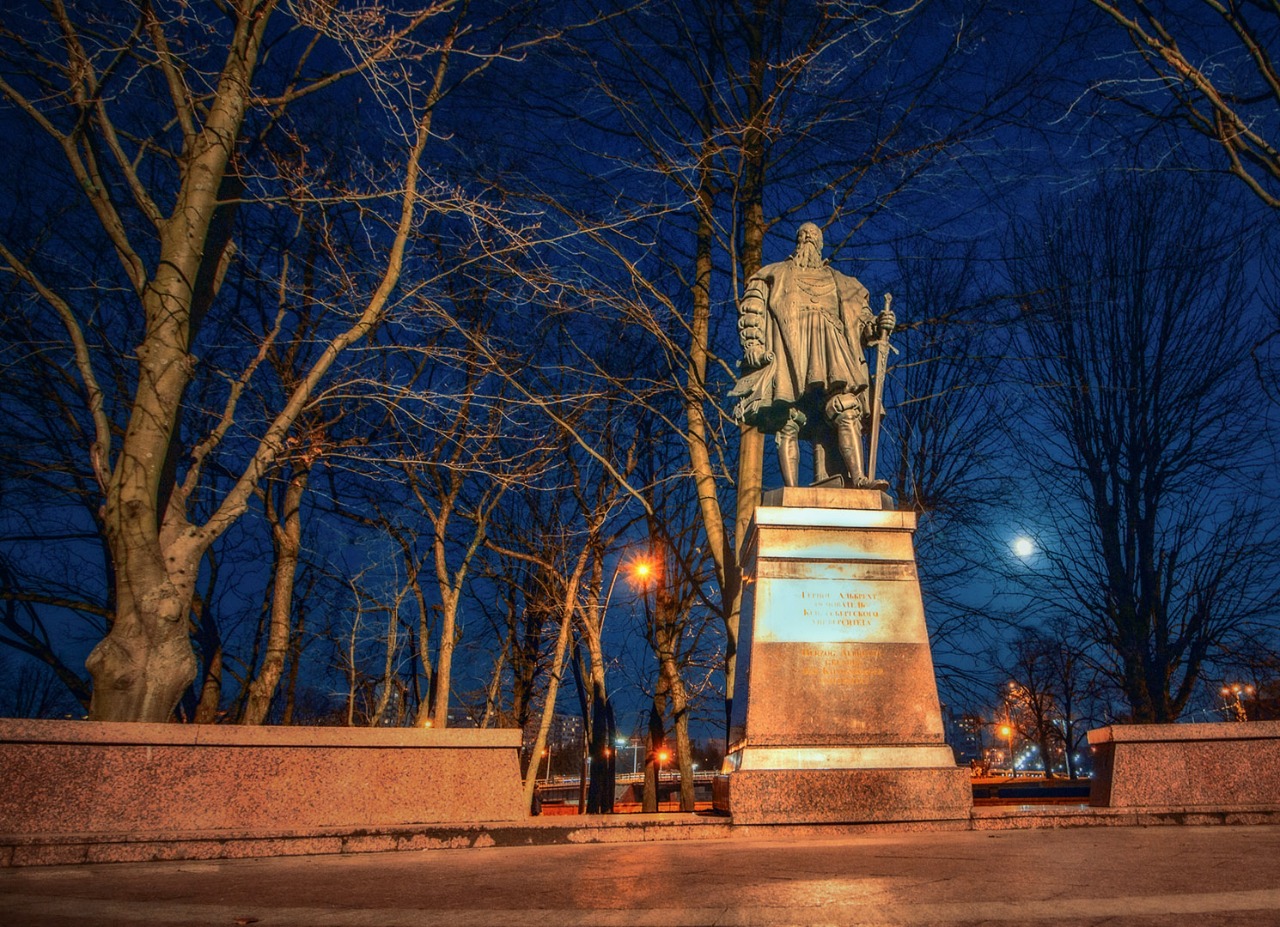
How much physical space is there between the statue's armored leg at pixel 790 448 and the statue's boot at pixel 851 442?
0.36m

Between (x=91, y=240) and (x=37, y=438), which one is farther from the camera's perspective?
(x=91, y=240)

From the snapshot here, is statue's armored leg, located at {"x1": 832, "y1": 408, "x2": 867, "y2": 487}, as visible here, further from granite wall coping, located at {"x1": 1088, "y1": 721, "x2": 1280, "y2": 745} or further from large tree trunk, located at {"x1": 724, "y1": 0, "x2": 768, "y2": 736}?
granite wall coping, located at {"x1": 1088, "y1": 721, "x2": 1280, "y2": 745}

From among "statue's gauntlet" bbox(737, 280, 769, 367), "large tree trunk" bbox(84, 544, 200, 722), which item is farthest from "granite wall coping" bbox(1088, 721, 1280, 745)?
"large tree trunk" bbox(84, 544, 200, 722)

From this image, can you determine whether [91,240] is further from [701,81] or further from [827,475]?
[827,475]

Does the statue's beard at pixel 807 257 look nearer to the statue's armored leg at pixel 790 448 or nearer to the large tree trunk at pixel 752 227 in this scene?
the statue's armored leg at pixel 790 448

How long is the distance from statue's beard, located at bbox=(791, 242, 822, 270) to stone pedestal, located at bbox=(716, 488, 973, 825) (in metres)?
2.50

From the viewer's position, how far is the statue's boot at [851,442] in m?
7.49

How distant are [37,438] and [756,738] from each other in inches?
474

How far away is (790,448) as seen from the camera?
7809mm

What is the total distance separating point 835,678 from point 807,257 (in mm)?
4240

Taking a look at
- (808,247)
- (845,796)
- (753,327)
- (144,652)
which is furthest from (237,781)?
(808,247)

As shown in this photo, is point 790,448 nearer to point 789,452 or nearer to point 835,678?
point 789,452

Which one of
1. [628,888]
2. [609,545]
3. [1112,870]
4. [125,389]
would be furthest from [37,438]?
[1112,870]

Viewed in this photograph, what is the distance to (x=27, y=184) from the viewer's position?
13.0 metres
